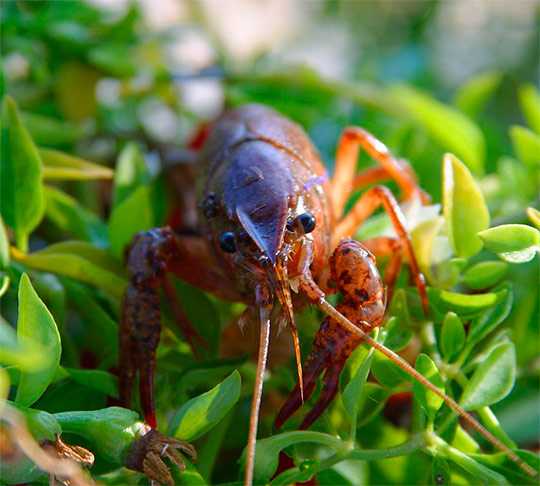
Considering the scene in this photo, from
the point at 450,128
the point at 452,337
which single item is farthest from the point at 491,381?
the point at 450,128

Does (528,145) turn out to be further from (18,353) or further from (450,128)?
(18,353)

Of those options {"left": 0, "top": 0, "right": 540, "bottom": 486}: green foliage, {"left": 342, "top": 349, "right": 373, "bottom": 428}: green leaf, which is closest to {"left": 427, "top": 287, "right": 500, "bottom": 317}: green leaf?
{"left": 0, "top": 0, "right": 540, "bottom": 486}: green foliage

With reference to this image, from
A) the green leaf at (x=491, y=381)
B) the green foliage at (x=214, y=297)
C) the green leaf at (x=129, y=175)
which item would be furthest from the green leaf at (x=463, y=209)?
the green leaf at (x=129, y=175)

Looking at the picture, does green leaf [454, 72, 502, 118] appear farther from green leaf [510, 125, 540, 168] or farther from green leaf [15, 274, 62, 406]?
green leaf [15, 274, 62, 406]

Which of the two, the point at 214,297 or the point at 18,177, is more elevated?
the point at 18,177

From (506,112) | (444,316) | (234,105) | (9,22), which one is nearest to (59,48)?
(9,22)
